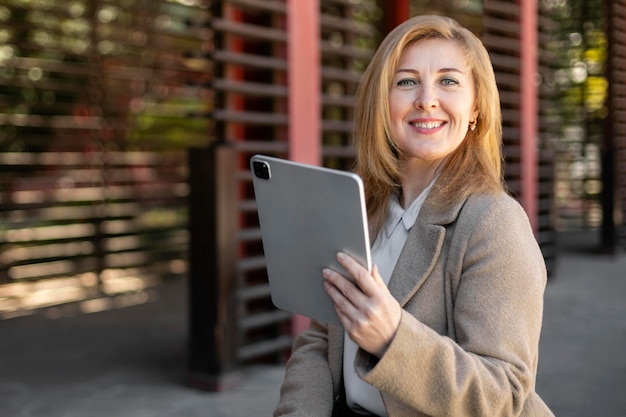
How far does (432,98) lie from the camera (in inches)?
66.8

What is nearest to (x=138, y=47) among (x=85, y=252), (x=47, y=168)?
(x=47, y=168)

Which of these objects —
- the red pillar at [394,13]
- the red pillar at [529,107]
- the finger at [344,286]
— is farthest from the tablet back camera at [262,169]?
the red pillar at [529,107]

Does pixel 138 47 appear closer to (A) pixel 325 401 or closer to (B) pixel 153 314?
(B) pixel 153 314

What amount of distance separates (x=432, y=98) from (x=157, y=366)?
324 cm

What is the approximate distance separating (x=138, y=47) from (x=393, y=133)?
258 inches

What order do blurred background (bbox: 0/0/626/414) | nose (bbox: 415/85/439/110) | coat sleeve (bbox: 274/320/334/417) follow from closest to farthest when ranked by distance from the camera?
nose (bbox: 415/85/439/110), coat sleeve (bbox: 274/320/334/417), blurred background (bbox: 0/0/626/414)

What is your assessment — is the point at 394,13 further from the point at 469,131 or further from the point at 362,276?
the point at 362,276

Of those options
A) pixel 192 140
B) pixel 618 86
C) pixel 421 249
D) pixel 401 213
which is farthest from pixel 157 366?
pixel 618 86

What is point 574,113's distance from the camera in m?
11.2

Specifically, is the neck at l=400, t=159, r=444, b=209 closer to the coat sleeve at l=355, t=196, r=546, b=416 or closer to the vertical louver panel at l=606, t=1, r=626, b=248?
the coat sleeve at l=355, t=196, r=546, b=416

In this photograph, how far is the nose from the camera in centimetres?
170

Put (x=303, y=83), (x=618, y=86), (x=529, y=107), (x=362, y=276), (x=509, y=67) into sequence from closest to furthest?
(x=362, y=276), (x=303, y=83), (x=509, y=67), (x=529, y=107), (x=618, y=86)

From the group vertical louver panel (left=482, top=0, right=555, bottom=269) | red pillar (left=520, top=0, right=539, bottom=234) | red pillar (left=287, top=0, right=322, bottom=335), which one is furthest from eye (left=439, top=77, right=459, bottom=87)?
red pillar (left=520, top=0, right=539, bottom=234)

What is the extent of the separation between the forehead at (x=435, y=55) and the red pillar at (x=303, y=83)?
2718mm
